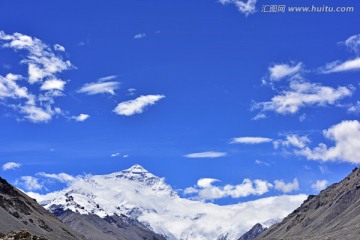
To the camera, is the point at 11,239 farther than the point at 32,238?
No

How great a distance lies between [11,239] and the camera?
80250 millimetres

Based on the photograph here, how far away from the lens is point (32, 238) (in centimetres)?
Answer: 8588

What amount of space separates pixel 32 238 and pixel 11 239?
591cm
